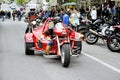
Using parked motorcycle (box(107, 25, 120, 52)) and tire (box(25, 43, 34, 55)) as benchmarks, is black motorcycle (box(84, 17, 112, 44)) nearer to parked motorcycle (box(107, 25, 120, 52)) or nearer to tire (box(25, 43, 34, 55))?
parked motorcycle (box(107, 25, 120, 52))

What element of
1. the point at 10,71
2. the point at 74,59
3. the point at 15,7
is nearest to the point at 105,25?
the point at 74,59

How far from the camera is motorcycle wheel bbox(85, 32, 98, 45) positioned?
1834cm

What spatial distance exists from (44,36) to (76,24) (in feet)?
33.6

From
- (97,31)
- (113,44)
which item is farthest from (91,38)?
(113,44)

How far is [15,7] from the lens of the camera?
80.8 meters

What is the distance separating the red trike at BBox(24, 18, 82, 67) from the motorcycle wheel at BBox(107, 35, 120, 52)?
7.81 ft

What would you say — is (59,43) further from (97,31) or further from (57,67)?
(97,31)

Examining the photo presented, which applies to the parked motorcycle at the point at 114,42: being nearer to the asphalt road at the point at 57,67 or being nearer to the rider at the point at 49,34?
the asphalt road at the point at 57,67

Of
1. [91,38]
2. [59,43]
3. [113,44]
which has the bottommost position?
[91,38]

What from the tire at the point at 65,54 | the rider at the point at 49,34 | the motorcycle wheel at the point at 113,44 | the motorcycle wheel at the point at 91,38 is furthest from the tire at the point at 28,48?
the motorcycle wheel at the point at 91,38

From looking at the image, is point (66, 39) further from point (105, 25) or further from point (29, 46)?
point (105, 25)

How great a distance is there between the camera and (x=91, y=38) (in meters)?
18.5

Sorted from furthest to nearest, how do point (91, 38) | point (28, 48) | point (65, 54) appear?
point (91, 38)
point (28, 48)
point (65, 54)

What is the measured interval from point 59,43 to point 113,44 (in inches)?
171
